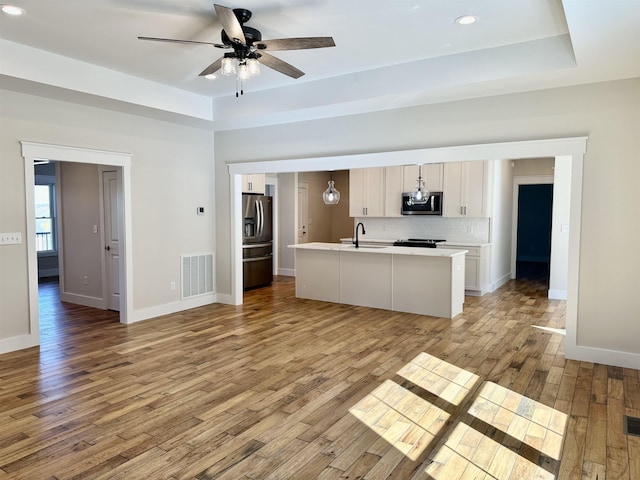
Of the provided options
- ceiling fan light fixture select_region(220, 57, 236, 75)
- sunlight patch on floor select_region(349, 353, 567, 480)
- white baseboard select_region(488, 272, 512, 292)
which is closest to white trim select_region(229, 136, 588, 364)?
sunlight patch on floor select_region(349, 353, 567, 480)

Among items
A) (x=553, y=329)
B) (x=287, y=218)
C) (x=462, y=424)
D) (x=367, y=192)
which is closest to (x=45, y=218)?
(x=287, y=218)

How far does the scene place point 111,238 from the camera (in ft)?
20.3

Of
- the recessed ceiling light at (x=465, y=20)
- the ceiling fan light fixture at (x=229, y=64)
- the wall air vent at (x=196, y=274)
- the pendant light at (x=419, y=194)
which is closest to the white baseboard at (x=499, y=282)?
the pendant light at (x=419, y=194)

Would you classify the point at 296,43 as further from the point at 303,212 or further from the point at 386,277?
the point at 303,212

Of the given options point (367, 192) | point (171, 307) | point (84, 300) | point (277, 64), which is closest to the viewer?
point (277, 64)

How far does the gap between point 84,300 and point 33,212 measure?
2.40 metres

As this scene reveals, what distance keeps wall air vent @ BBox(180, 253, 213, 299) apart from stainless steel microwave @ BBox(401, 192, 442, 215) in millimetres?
3798

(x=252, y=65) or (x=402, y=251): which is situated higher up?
(x=252, y=65)

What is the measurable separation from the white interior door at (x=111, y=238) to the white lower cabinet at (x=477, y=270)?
5.51 metres

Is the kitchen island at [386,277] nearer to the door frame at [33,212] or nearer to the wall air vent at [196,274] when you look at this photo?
the wall air vent at [196,274]

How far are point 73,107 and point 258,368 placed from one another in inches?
141

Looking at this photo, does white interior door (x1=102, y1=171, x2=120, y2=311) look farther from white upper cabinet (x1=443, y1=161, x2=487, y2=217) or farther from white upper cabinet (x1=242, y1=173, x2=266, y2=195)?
white upper cabinet (x1=443, y1=161, x2=487, y2=217)

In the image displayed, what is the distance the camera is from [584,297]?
416 cm

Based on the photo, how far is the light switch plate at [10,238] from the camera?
438cm
